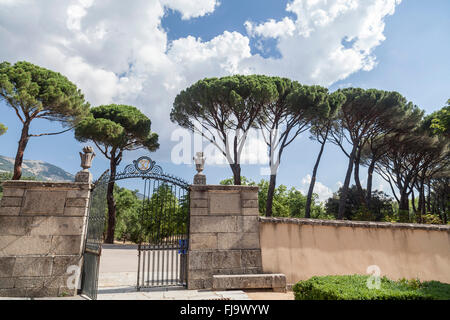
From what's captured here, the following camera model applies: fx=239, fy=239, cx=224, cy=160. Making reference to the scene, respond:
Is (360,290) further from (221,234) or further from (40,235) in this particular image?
(40,235)

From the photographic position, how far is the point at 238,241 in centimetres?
607

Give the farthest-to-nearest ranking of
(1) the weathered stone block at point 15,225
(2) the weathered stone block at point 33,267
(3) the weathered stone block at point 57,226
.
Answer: (3) the weathered stone block at point 57,226, (1) the weathered stone block at point 15,225, (2) the weathered stone block at point 33,267

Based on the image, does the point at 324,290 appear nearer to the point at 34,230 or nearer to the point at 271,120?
the point at 34,230

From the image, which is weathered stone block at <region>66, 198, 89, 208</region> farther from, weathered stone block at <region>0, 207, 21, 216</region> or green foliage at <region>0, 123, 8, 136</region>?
green foliage at <region>0, 123, 8, 136</region>

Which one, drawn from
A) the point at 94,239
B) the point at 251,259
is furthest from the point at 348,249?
the point at 94,239

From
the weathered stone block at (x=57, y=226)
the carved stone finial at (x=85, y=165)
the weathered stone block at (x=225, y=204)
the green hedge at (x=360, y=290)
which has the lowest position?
the green hedge at (x=360, y=290)

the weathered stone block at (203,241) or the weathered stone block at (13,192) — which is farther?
the weathered stone block at (203,241)

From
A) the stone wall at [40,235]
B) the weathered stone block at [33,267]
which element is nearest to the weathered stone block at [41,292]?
the stone wall at [40,235]

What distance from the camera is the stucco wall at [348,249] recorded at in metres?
6.17

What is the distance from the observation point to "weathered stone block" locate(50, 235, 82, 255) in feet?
17.7

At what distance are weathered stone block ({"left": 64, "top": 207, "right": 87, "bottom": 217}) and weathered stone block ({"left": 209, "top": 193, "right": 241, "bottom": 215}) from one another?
9.92 feet

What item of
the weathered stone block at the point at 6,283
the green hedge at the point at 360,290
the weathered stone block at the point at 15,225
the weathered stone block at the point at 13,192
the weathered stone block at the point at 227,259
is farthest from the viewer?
the weathered stone block at the point at 227,259

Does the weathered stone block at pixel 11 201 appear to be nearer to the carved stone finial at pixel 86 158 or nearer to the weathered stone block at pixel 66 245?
the weathered stone block at pixel 66 245

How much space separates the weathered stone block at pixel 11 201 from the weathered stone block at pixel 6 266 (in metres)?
1.15
